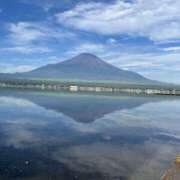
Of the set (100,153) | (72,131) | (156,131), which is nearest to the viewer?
(100,153)

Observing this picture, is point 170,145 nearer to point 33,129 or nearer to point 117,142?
point 117,142

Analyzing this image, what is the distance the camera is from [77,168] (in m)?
11.0

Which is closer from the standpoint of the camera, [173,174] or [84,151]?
[173,174]

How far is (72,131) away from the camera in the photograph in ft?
61.7

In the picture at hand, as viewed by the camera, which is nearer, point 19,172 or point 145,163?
point 19,172

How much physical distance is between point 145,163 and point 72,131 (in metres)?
8.21

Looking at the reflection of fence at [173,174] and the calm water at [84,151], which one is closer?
the reflection of fence at [173,174]

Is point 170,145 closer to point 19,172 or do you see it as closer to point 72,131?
point 72,131

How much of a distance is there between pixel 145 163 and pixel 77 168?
13.0 feet

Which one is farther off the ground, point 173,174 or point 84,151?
point 173,174

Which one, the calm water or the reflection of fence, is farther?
the calm water

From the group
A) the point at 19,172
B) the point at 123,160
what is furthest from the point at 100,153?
the point at 19,172

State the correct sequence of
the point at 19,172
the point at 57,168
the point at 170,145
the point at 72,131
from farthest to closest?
the point at 72,131 < the point at 170,145 < the point at 57,168 < the point at 19,172

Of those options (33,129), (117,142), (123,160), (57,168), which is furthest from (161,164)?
(33,129)
